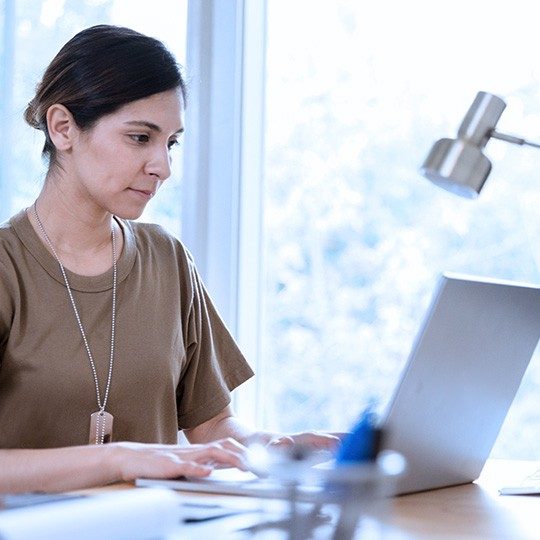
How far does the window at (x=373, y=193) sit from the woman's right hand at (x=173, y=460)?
1249 millimetres

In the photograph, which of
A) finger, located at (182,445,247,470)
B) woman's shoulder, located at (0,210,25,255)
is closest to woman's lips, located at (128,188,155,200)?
woman's shoulder, located at (0,210,25,255)

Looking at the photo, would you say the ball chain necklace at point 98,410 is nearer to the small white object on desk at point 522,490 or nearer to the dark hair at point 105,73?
the dark hair at point 105,73

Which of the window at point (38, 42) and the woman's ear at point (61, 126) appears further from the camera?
the window at point (38, 42)

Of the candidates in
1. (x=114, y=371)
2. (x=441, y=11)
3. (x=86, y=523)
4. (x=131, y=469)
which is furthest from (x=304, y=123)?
(x=86, y=523)

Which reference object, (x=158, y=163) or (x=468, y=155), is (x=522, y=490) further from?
(x=158, y=163)

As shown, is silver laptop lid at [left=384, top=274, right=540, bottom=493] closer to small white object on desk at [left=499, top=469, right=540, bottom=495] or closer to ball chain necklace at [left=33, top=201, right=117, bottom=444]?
small white object on desk at [left=499, top=469, right=540, bottom=495]

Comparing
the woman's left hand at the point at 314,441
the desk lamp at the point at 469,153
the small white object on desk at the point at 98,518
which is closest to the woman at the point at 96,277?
the woman's left hand at the point at 314,441

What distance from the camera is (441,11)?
2.66 meters

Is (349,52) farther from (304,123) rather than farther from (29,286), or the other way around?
(29,286)

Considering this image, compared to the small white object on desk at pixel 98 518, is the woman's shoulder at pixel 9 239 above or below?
below

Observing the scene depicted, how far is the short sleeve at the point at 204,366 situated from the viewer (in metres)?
2.13

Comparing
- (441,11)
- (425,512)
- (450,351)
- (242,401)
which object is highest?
(441,11)

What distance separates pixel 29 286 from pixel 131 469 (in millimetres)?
571

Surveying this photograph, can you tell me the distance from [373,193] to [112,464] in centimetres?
139
